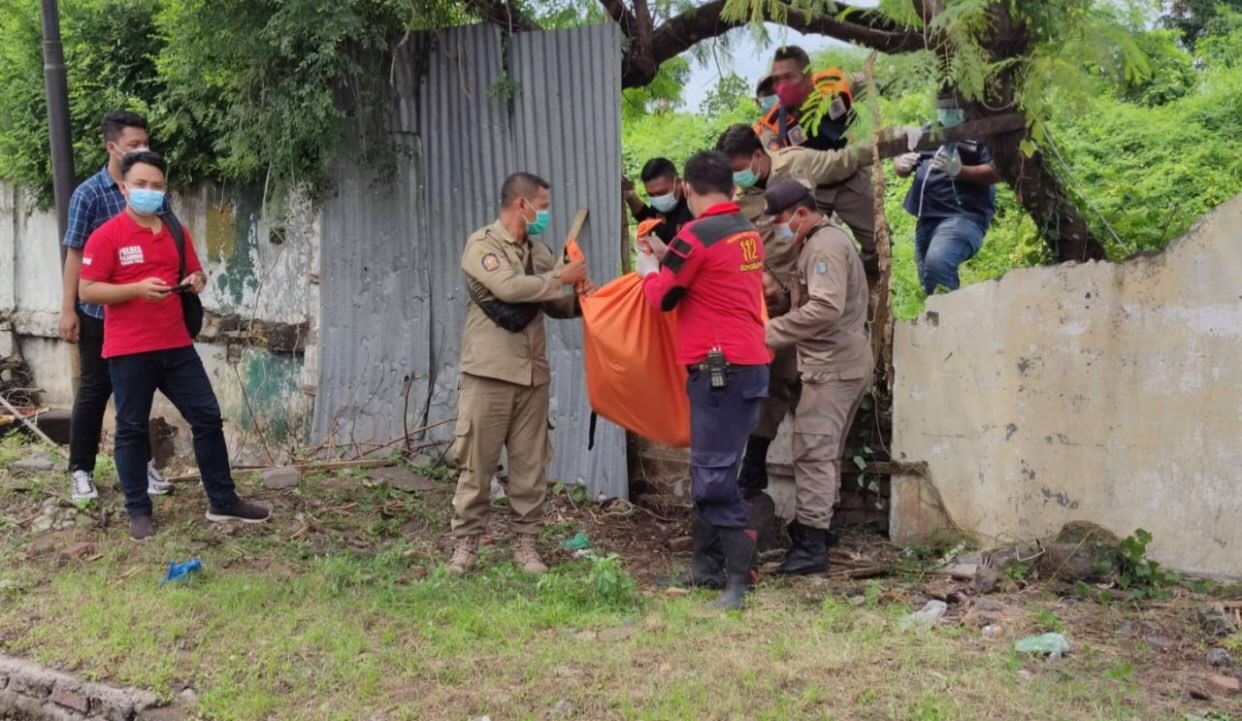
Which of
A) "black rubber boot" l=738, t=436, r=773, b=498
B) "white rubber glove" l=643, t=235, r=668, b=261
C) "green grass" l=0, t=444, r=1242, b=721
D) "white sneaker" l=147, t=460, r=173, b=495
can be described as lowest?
"green grass" l=0, t=444, r=1242, b=721

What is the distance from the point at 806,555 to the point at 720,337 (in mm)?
1278

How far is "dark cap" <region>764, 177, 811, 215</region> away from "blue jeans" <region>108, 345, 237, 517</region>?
120 inches

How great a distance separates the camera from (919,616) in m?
4.51

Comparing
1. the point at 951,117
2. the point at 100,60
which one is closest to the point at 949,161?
the point at 951,117

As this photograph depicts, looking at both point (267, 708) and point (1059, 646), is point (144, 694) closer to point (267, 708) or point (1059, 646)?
point (267, 708)

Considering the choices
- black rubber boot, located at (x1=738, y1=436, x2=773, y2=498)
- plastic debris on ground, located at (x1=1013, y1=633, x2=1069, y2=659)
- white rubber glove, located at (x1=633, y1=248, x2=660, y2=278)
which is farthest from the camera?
black rubber boot, located at (x1=738, y1=436, x2=773, y2=498)

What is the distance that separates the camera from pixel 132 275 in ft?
17.7

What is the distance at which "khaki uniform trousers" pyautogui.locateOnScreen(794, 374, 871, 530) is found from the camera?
17.4 ft

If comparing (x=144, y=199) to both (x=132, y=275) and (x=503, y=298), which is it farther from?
(x=503, y=298)

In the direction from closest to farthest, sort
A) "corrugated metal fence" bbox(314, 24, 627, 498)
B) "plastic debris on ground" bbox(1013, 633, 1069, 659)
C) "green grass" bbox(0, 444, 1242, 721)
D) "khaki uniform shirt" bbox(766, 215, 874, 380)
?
"green grass" bbox(0, 444, 1242, 721) → "plastic debris on ground" bbox(1013, 633, 1069, 659) → "khaki uniform shirt" bbox(766, 215, 874, 380) → "corrugated metal fence" bbox(314, 24, 627, 498)

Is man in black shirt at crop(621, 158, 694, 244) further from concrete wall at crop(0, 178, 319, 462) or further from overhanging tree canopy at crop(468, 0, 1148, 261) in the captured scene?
concrete wall at crop(0, 178, 319, 462)

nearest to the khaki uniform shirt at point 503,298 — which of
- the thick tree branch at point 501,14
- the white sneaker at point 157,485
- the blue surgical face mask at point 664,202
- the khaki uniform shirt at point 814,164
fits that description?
the blue surgical face mask at point 664,202

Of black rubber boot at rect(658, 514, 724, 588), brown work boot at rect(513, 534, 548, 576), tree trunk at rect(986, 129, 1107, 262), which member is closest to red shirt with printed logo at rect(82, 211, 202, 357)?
brown work boot at rect(513, 534, 548, 576)

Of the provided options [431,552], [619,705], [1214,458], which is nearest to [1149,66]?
[1214,458]
